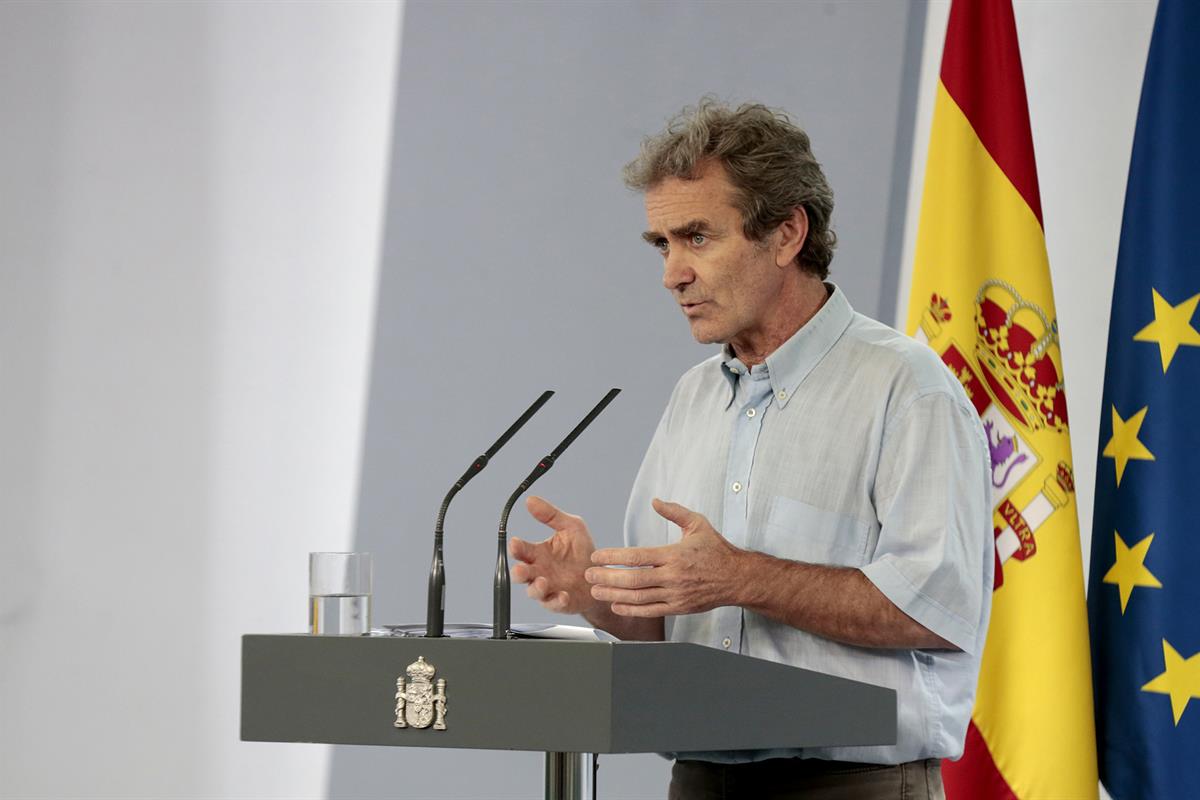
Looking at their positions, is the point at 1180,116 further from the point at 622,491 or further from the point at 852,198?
the point at 622,491

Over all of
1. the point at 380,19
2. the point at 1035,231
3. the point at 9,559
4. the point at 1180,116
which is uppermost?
the point at 380,19

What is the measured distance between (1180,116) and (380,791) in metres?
2.38

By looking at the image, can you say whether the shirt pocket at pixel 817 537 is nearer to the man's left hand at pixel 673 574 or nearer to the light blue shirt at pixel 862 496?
the light blue shirt at pixel 862 496

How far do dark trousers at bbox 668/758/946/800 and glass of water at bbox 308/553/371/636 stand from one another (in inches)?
24.5

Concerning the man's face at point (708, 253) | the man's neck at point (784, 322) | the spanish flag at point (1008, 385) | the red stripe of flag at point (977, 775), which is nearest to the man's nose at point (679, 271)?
the man's face at point (708, 253)

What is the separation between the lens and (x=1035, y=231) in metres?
2.76

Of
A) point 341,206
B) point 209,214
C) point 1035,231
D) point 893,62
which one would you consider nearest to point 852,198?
point 893,62

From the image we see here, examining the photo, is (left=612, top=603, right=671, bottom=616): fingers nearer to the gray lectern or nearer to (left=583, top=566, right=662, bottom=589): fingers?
(left=583, top=566, right=662, bottom=589): fingers

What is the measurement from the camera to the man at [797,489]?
1.56 metres

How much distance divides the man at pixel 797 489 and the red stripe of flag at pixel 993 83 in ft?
3.29

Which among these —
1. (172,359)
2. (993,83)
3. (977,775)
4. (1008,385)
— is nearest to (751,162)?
(1008,385)

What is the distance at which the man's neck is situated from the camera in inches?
74.4

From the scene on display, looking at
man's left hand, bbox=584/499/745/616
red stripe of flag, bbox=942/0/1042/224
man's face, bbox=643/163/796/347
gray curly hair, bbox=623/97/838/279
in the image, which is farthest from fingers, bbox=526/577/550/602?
red stripe of flag, bbox=942/0/1042/224

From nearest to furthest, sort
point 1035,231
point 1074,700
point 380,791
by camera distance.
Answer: point 1074,700 < point 1035,231 < point 380,791
